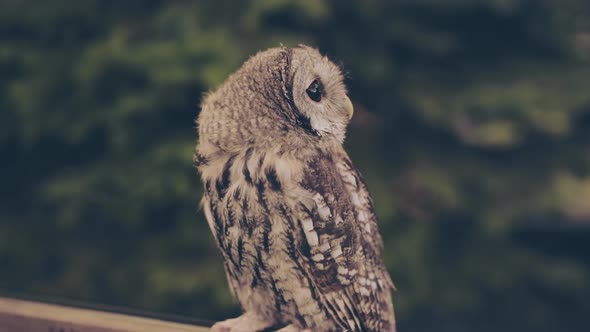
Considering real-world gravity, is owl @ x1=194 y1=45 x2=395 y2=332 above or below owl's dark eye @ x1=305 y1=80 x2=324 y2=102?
below

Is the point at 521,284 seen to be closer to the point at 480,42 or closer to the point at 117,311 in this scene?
the point at 480,42

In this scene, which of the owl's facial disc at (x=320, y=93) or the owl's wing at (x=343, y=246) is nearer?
the owl's facial disc at (x=320, y=93)

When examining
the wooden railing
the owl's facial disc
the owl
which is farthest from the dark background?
the owl's facial disc

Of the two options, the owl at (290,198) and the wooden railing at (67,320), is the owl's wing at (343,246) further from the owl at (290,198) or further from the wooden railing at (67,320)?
the wooden railing at (67,320)

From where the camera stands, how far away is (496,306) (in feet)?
14.6

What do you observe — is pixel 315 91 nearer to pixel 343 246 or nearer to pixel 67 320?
pixel 343 246


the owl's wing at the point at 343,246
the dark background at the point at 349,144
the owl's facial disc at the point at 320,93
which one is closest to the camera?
the owl's facial disc at the point at 320,93

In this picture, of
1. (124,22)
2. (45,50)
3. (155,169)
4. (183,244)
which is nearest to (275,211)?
(155,169)

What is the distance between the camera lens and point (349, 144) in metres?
3.21

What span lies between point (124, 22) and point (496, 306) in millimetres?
3260

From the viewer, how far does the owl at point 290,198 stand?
131cm

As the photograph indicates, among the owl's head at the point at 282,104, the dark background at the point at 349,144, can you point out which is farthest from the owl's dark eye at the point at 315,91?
the dark background at the point at 349,144

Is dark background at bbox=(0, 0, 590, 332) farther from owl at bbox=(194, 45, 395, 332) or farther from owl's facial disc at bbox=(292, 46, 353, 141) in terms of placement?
owl's facial disc at bbox=(292, 46, 353, 141)

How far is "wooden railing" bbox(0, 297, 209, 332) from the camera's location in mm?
1443
